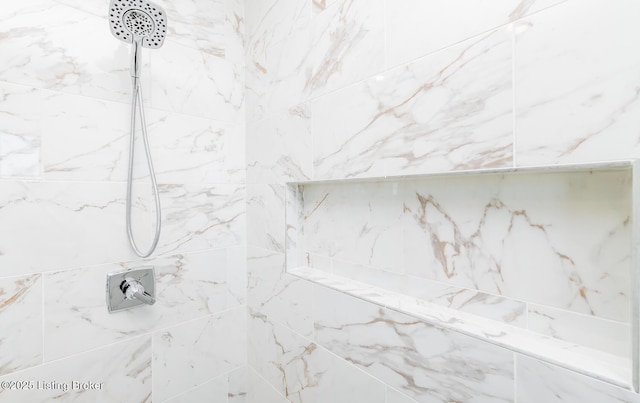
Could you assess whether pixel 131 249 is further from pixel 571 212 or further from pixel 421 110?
pixel 571 212

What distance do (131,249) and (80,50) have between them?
0.67 metres

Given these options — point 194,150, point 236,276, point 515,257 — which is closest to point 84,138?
point 194,150

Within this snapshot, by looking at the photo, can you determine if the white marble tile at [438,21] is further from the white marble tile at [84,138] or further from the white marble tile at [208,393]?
the white marble tile at [208,393]

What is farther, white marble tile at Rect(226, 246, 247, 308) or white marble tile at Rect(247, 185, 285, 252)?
white marble tile at Rect(226, 246, 247, 308)

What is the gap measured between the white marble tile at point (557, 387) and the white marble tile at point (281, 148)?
77 cm

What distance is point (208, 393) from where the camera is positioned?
1297mm

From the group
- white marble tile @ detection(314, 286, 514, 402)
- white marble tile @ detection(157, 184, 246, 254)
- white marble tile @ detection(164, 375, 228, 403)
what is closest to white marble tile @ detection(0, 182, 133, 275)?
white marble tile @ detection(157, 184, 246, 254)

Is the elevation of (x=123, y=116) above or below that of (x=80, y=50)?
below

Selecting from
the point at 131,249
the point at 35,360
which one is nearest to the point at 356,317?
the point at 131,249

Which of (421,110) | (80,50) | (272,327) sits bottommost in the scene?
(272,327)

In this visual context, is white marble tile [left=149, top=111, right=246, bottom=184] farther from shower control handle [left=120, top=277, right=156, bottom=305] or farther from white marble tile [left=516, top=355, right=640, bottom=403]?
white marble tile [left=516, top=355, right=640, bottom=403]

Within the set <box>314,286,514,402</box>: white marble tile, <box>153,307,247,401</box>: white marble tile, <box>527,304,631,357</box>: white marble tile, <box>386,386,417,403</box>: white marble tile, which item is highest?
<box>527,304,631,357</box>: white marble tile

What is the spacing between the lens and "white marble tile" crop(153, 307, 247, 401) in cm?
118

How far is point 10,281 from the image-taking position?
89 centimetres
